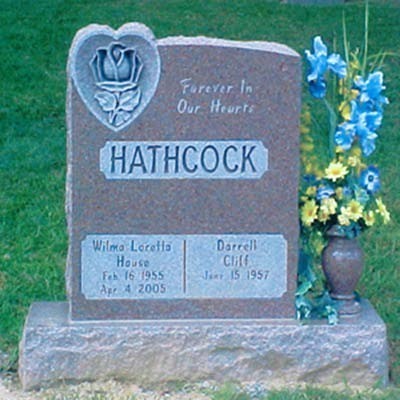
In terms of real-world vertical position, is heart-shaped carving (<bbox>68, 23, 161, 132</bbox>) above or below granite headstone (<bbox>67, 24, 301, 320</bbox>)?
above

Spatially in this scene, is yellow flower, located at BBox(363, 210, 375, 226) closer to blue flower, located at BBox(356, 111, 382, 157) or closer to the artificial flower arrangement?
the artificial flower arrangement

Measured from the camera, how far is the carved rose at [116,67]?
5.30m

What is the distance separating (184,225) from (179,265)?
182mm

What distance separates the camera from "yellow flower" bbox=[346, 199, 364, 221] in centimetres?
545

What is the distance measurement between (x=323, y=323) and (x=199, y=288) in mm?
578

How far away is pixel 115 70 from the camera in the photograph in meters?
5.31

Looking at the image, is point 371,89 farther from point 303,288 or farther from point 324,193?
point 303,288

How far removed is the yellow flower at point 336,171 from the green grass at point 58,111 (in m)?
0.97

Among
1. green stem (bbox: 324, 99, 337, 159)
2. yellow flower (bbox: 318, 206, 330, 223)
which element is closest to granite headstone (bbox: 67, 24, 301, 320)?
yellow flower (bbox: 318, 206, 330, 223)

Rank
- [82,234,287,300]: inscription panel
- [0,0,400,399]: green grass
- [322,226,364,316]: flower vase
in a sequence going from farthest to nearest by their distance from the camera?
[0,0,400,399]: green grass, [322,226,364,316]: flower vase, [82,234,287,300]: inscription panel

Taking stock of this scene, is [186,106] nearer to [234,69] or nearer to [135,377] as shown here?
[234,69]

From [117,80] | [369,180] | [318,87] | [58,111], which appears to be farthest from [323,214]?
[58,111]

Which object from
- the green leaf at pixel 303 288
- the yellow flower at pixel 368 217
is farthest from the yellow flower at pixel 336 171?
the green leaf at pixel 303 288

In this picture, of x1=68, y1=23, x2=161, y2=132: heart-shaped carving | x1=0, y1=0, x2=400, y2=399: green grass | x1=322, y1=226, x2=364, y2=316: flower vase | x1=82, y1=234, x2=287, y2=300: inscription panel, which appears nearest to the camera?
x1=68, y1=23, x2=161, y2=132: heart-shaped carving
